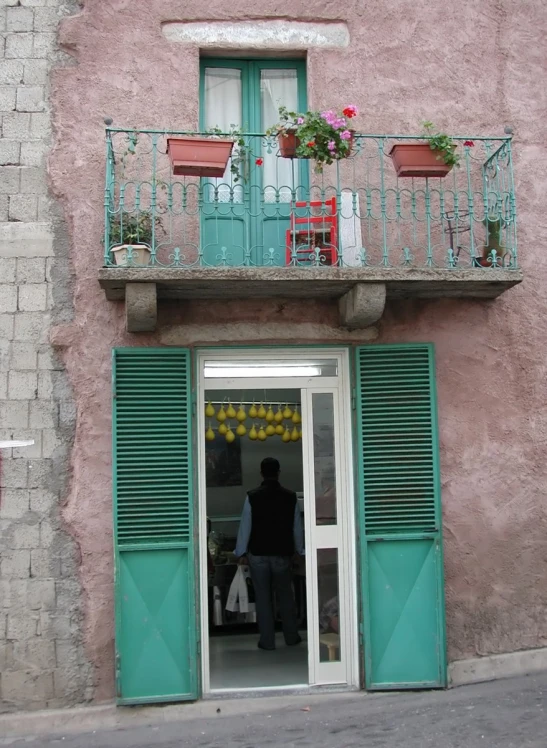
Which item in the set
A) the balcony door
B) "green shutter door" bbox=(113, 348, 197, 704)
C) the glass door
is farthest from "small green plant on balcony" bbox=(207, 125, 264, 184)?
the glass door

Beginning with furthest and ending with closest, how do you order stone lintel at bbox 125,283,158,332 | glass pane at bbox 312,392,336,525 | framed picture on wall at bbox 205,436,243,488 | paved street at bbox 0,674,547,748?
framed picture on wall at bbox 205,436,243,488 < glass pane at bbox 312,392,336,525 < stone lintel at bbox 125,283,158,332 < paved street at bbox 0,674,547,748

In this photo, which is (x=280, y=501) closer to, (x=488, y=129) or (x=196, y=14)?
(x=488, y=129)

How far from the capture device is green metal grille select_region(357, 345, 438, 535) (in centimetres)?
707

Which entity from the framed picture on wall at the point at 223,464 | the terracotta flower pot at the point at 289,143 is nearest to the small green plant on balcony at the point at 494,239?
the terracotta flower pot at the point at 289,143

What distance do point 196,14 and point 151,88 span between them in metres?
0.75

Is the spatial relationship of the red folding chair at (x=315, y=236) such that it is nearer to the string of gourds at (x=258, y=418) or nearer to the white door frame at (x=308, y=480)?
the white door frame at (x=308, y=480)

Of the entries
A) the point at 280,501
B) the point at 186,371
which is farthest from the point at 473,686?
the point at 186,371

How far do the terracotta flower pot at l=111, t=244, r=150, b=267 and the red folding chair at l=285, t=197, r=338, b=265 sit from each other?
1.14 m

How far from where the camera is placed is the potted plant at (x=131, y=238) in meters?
6.66

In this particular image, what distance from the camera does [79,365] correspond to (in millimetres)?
6957

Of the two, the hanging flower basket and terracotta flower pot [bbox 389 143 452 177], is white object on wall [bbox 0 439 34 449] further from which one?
terracotta flower pot [bbox 389 143 452 177]

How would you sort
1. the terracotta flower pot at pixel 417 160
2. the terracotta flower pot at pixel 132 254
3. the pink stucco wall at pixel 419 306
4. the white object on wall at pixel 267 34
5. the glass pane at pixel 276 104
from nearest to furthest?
the terracotta flower pot at pixel 132 254 → the terracotta flower pot at pixel 417 160 → the pink stucco wall at pixel 419 306 → the white object on wall at pixel 267 34 → the glass pane at pixel 276 104

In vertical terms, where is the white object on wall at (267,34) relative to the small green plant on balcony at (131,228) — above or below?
above

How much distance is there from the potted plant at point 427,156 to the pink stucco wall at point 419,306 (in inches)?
27.0
